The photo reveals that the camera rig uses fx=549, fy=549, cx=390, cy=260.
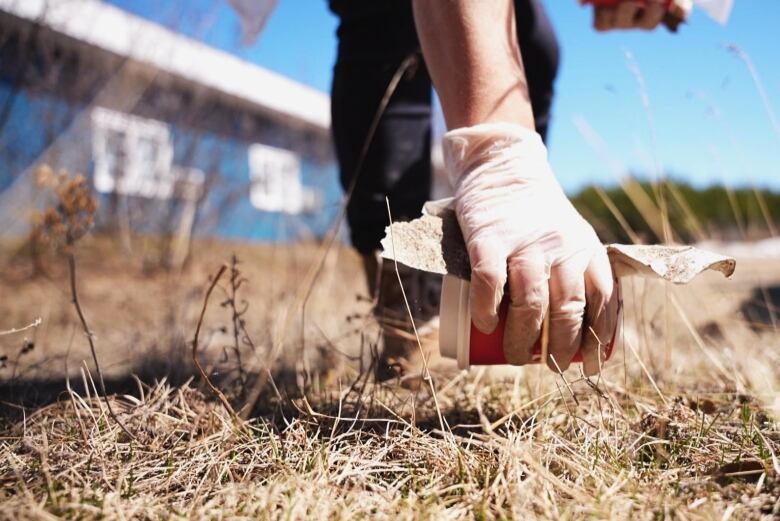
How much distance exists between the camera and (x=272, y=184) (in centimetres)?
548

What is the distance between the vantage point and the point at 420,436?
34.5 inches

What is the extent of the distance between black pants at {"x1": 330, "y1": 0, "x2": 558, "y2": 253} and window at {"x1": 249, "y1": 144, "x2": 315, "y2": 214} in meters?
3.15

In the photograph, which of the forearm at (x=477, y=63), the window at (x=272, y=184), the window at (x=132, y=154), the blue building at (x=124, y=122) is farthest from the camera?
the window at (x=272, y=184)

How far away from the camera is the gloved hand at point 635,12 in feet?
4.36

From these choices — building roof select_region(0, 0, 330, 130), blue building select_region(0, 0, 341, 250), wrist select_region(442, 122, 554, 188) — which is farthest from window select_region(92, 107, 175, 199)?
wrist select_region(442, 122, 554, 188)

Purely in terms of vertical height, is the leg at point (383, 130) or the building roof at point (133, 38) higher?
the building roof at point (133, 38)

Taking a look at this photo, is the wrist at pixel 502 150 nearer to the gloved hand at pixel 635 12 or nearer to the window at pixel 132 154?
the gloved hand at pixel 635 12

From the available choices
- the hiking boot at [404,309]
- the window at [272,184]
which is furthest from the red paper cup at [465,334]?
the window at [272,184]

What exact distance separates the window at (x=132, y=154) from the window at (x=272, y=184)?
2.93 ft

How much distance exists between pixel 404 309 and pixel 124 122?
3477 mm

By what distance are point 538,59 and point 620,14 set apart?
0.89 ft

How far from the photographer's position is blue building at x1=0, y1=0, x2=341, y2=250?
10.6 ft

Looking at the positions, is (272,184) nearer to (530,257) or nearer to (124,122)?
(124,122)

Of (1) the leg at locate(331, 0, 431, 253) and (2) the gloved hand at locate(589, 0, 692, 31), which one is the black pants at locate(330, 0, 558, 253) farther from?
(2) the gloved hand at locate(589, 0, 692, 31)
